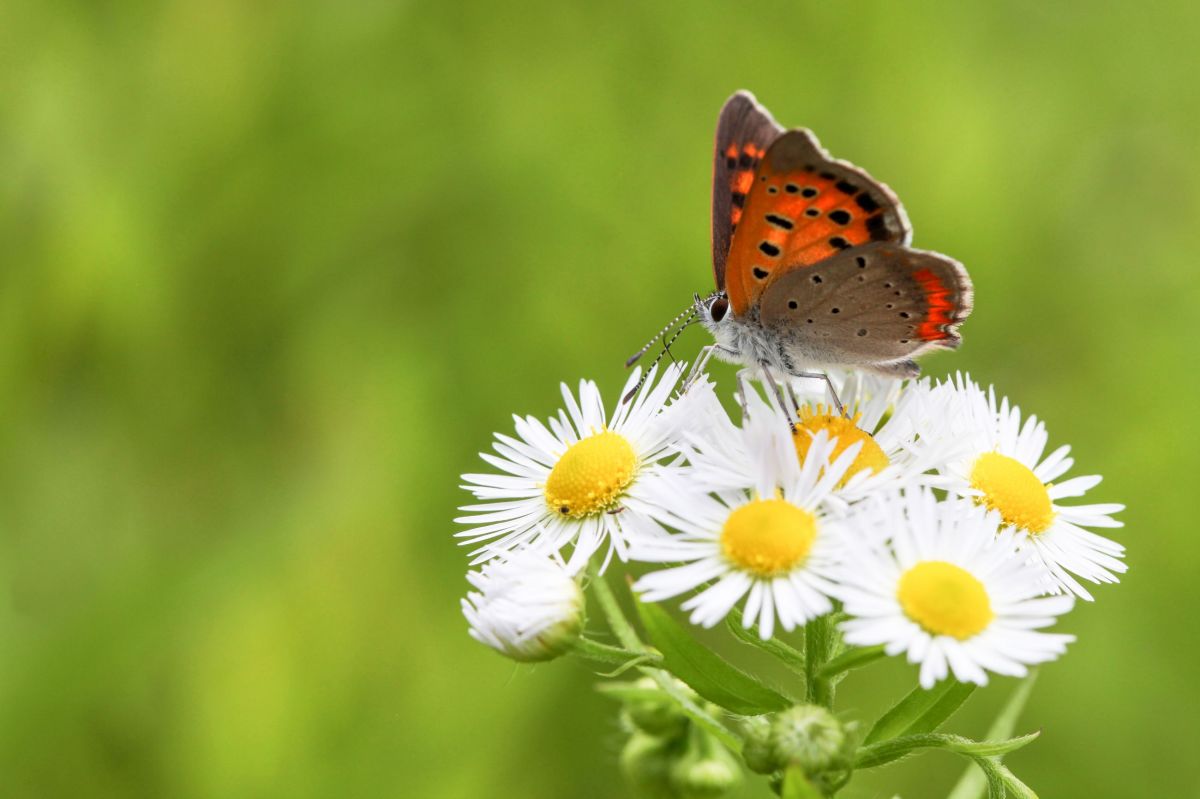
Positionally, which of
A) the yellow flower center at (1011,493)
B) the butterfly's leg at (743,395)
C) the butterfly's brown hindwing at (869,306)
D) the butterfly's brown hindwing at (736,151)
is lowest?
the butterfly's leg at (743,395)

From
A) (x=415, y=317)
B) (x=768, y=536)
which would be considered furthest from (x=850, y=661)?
(x=415, y=317)

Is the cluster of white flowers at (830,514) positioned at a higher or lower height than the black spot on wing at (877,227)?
lower

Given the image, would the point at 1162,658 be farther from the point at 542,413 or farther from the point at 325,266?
the point at 325,266

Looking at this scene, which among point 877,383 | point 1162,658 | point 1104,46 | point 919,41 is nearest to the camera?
point 877,383

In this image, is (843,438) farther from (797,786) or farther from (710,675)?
(797,786)

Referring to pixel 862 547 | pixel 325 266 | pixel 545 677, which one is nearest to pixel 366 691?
pixel 545 677

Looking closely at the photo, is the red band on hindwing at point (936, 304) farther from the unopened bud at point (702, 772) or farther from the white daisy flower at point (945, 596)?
the unopened bud at point (702, 772)

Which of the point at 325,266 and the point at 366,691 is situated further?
the point at 325,266

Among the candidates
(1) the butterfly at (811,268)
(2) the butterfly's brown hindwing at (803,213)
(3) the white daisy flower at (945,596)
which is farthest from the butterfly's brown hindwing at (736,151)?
(3) the white daisy flower at (945,596)
